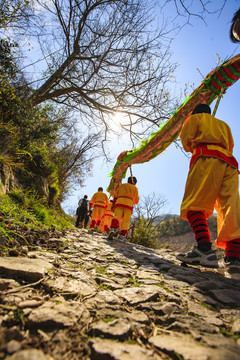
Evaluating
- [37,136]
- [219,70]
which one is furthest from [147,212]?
[219,70]

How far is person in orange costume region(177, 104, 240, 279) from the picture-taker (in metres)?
2.21

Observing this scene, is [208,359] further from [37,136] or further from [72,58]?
[72,58]

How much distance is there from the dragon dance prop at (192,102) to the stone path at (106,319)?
3.39 meters

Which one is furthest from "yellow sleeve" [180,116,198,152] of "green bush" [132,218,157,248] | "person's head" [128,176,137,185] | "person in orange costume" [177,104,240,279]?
"green bush" [132,218,157,248]

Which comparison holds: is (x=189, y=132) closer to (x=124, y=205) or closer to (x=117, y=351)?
(x=117, y=351)

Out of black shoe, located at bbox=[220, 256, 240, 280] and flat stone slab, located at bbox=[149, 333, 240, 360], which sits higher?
black shoe, located at bbox=[220, 256, 240, 280]

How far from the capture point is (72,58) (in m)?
6.68

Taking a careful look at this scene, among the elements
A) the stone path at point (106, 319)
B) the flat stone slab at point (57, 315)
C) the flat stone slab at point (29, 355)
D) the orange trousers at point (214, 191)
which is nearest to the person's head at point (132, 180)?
the orange trousers at point (214, 191)

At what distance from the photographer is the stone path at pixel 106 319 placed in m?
0.70

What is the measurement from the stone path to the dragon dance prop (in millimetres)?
3393

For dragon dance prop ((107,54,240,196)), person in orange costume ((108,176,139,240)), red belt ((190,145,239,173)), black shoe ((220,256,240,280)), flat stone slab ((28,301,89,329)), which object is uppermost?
dragon dance prop ((107,54,240,196))

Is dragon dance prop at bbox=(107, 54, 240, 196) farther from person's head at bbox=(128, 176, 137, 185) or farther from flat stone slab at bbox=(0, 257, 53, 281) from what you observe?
flat stone slab at bbox=(0, 257, 53, 281)

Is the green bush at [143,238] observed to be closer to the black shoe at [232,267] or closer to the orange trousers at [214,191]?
the orange trousers at [214,191]

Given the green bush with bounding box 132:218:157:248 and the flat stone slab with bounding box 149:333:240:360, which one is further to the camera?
the green bush with bounding box 132:218:157:248
